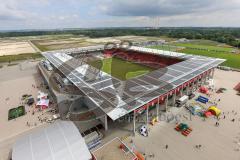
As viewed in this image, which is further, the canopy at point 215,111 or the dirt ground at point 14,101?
the canopy at point 215,111

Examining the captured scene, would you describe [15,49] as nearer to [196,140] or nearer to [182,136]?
[182,136]

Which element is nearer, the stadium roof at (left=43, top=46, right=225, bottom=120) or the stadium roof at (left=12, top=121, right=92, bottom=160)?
the stadium roof at (left=12, top=121, right=92, bottom=160)

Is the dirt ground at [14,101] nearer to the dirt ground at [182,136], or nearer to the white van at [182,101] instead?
the dirt ground at [182,136]

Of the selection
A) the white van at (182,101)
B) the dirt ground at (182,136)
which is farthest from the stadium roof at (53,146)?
the white van at (182,101)

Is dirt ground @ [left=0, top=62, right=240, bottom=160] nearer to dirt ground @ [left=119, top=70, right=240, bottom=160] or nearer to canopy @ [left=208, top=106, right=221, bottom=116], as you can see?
dirt ground @ [left=119, top=70, right=240, bottom=160]

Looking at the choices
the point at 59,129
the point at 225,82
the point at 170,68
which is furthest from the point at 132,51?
the point at 59,129

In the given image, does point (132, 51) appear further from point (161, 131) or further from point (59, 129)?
point (59, 129)

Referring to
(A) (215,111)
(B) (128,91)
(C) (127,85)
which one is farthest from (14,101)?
(A) (215,111)

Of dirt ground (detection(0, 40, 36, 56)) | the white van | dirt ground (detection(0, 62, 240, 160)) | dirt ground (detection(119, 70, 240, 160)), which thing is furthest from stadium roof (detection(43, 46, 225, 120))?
dirt ground (detection(0, 40, 36, 56))
